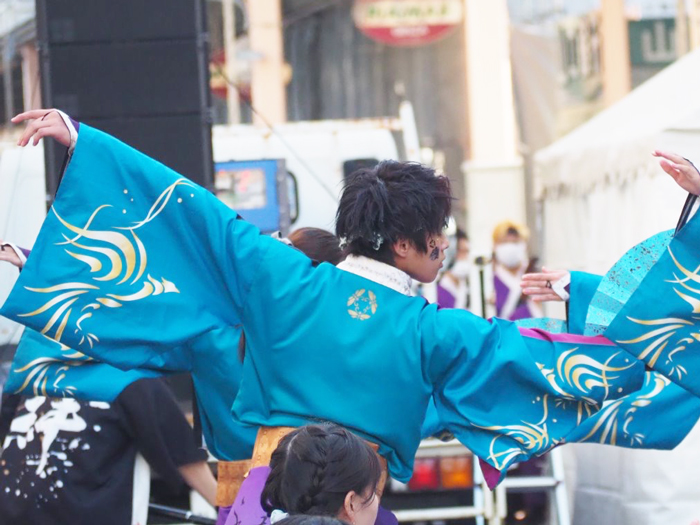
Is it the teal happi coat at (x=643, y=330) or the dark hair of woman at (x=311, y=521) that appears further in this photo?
the teal happi coat at (x=643, y=330)

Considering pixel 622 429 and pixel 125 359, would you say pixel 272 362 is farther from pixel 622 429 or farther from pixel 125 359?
pixel 622 429

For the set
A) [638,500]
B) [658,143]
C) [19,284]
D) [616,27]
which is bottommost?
[638,500]

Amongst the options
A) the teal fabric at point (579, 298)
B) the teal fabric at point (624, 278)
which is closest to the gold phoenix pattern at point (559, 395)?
the teal fabric at point (624, 278)

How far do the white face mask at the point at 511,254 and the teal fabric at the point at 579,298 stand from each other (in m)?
4.06

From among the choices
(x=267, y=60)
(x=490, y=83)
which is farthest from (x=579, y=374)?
(x=490, y=83)

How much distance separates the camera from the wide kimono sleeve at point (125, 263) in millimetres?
3133

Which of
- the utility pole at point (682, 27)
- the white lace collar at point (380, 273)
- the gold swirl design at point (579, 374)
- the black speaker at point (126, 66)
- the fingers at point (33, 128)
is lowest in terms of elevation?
the gold swirl design at point (579, 374)

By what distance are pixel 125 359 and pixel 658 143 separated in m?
2.72

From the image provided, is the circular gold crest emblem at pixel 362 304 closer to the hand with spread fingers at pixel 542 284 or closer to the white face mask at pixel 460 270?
the hand with spread fingers at pixel 542 284

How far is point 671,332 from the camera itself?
121 inches

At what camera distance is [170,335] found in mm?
3145

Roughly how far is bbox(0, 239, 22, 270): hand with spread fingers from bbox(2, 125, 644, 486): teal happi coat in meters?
0.14

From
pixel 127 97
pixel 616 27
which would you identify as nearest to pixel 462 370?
pixel 127 97

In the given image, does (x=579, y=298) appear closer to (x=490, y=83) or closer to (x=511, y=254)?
(x=511, y=254)
